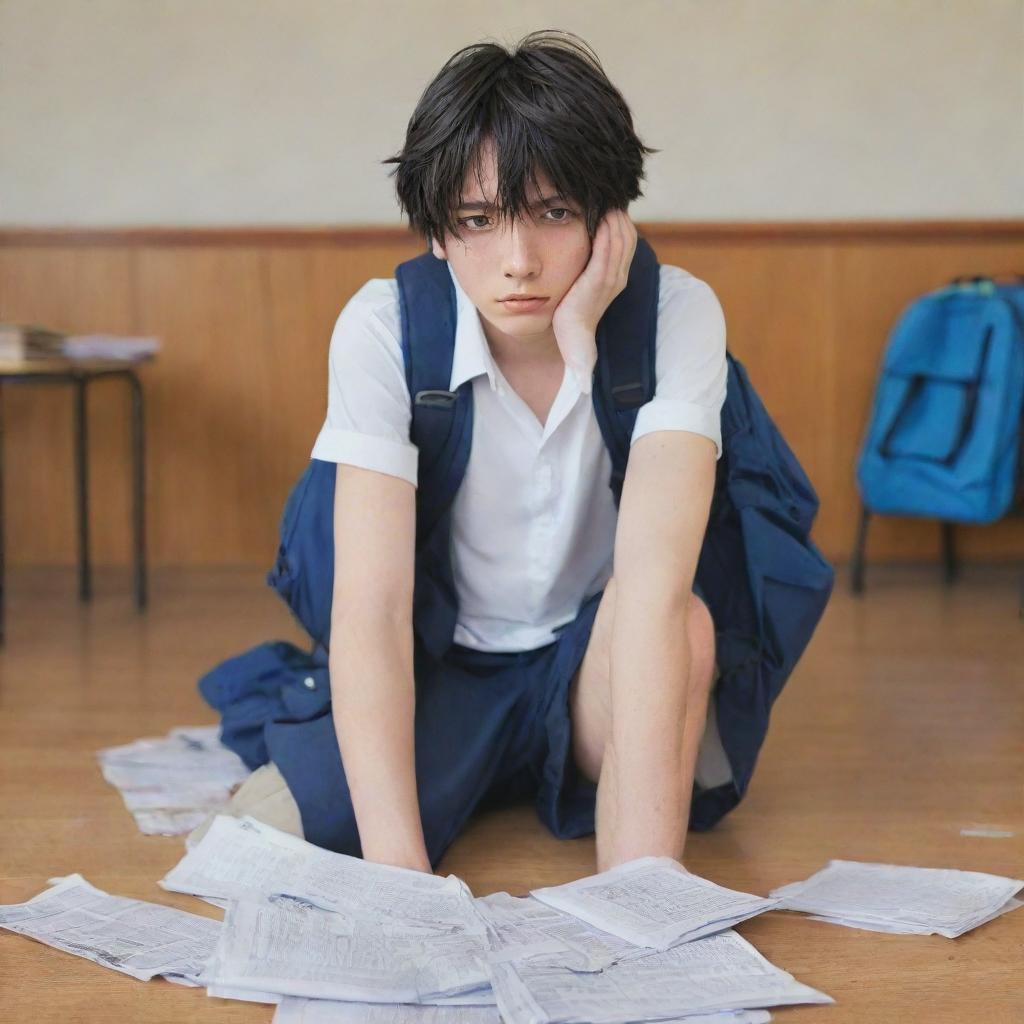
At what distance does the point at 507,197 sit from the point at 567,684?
551 millimetres

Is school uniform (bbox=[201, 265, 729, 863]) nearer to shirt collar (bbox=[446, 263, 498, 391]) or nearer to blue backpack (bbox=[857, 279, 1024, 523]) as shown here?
shirt collar (bbox=[446, 263, 498, 391])

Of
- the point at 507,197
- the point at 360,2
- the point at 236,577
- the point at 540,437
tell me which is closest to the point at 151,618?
the point at 236,577

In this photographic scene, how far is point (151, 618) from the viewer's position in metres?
3.02

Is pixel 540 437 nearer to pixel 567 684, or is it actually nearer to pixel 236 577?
pixel 567 684

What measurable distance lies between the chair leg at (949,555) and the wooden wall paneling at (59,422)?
1.99 metres

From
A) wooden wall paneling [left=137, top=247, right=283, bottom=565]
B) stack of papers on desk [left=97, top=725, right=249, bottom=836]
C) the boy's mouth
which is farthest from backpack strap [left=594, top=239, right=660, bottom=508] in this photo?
wooden wall paneling [left=137, top=247, right=283, bottom=565]

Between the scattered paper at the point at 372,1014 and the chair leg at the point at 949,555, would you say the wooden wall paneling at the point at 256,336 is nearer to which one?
the chair leg at the point at 949,555

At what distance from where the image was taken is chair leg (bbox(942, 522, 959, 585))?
137 inches

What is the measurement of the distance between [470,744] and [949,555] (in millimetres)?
2184

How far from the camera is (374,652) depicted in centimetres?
139

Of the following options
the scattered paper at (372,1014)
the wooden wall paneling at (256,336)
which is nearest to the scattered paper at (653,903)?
the scattered paper at (372,1014)

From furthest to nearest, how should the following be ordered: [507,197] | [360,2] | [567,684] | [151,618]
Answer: [360,2] → [151,618] → [567,684] → [507,197]

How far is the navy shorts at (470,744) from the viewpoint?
1.54 metres

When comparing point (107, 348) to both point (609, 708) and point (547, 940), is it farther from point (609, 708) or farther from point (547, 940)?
point (547, 940)
